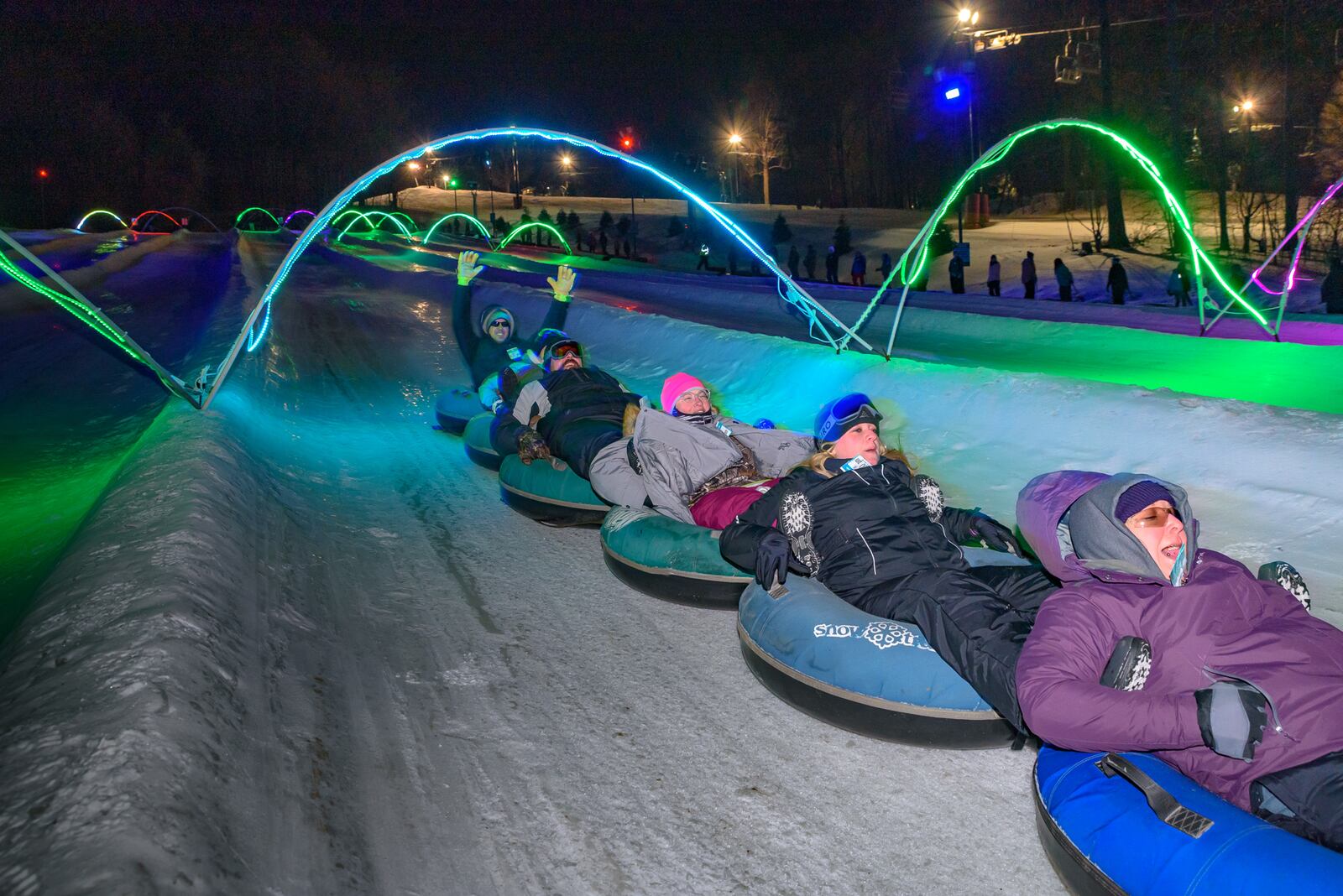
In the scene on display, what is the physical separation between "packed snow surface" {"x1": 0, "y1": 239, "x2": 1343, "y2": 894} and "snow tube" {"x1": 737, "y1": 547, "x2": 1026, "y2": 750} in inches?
5.9

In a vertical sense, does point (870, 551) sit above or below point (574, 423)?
below

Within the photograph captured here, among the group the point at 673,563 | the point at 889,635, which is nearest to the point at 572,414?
the point at 673,563

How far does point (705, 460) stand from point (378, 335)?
12.4 m

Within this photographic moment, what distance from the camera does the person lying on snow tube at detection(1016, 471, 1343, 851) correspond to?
2.46m

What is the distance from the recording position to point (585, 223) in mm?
58906

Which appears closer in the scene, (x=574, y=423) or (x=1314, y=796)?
(x=1314, y=796)

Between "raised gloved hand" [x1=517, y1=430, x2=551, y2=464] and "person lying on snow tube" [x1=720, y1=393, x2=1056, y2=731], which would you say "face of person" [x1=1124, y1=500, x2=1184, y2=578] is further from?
"raised gloved hand" [x1=517, y1=430, x2=551, y2=464]

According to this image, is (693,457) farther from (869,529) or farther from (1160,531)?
(1160,531)

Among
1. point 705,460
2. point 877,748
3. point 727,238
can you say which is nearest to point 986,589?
point 877,748

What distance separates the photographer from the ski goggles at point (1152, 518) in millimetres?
2709

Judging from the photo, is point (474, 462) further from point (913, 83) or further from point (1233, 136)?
point (913, 83)

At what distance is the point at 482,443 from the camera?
8.33m

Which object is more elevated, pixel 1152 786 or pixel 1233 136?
pixel 1233 136

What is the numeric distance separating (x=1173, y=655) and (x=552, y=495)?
15.0 ft
